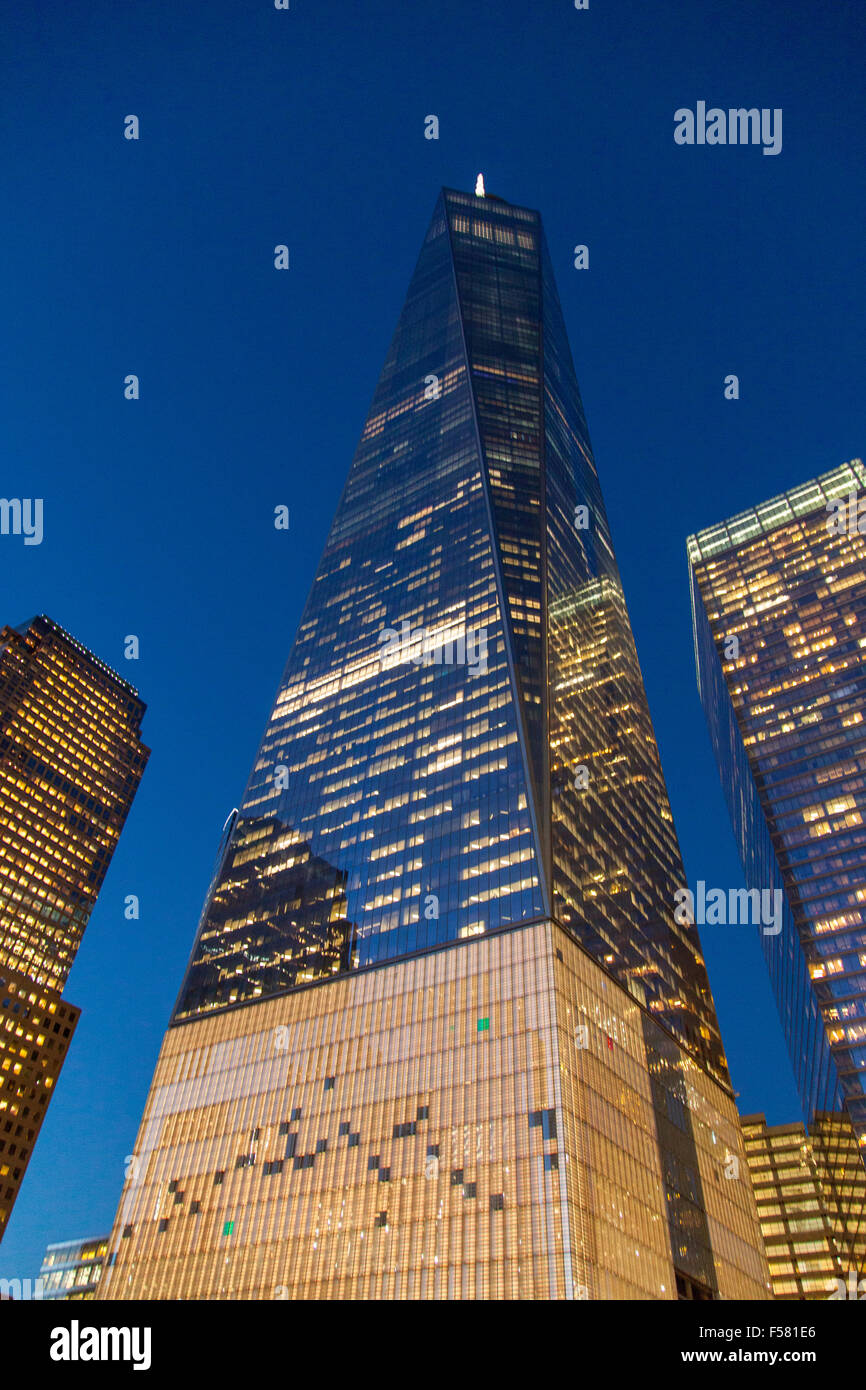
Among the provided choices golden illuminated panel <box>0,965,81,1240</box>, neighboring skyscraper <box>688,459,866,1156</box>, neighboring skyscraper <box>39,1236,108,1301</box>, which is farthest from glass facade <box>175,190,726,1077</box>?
neighboring skyscraper <box>39,1236,108,1301</box>

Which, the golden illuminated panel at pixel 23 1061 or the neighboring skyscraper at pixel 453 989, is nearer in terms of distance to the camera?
the neighboring skyscraper at pixel 453 989

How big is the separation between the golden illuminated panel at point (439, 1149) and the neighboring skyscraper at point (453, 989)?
28 cm

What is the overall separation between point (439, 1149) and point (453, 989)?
1452cm

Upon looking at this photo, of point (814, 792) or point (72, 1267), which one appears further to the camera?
point (72, 1267)

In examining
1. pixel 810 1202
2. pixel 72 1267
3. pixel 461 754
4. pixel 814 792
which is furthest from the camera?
pixel 810 1202

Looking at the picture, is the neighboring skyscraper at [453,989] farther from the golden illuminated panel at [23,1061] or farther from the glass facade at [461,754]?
the golden illuminated panel at [23,1061]

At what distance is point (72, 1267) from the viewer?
178m

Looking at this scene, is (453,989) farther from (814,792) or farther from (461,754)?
(814,792)

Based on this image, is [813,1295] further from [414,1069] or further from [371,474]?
[371,474]

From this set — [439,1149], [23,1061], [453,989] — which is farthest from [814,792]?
[23,1061]

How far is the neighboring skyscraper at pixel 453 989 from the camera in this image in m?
79.2

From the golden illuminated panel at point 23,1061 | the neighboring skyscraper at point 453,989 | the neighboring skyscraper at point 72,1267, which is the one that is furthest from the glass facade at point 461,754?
the neighboring skyscraper at point 72,1267

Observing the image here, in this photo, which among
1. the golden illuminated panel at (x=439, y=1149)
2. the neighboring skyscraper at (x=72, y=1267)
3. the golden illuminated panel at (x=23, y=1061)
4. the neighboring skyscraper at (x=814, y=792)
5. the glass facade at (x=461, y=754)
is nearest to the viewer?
the golden illuminated panel at (x=439, y=1149)

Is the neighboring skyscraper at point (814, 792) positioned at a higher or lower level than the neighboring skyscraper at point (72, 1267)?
higher
